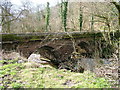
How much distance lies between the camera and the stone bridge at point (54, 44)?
8.79 meters

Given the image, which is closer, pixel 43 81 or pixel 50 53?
pixel 43 81

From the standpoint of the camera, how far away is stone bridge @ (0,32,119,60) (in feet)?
28.8

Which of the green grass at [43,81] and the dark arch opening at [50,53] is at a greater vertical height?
the green grass at [43,81]

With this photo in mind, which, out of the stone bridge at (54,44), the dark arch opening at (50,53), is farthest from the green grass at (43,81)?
the dark arch opening at (50,53)

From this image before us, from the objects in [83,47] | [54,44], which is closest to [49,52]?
[54,44]

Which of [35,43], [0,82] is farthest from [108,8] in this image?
[0,82]

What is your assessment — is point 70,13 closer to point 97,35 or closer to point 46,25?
point 46,25

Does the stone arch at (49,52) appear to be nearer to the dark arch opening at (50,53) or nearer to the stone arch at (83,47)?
the dark arch opening at (50,53)

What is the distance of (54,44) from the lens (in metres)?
11.0

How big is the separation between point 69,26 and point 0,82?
19.2m

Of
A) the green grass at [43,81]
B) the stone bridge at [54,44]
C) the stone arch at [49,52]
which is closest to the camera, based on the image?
the green grass at [43,81]

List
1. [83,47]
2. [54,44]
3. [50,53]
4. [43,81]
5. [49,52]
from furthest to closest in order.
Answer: [83,47] < [50,53] < [49,52] < [54,44] < [43,81]

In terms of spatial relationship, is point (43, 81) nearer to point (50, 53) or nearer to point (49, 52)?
point (49, 52)

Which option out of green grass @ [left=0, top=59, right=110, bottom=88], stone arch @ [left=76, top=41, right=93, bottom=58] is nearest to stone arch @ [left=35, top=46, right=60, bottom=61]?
stone arch @ [left=76, top=41, right=93, bottom=58]
